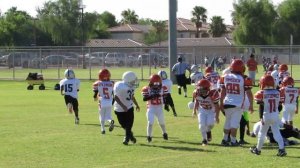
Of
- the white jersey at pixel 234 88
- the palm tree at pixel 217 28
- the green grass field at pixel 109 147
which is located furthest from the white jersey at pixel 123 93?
the palm tree at pixel 217 28

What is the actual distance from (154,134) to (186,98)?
43.4ft

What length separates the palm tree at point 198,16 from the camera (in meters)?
142

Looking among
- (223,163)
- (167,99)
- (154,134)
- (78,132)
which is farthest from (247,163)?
(167,99)

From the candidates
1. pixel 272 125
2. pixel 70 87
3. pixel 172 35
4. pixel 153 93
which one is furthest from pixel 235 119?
pixel 172 35

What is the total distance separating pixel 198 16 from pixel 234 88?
13116cm

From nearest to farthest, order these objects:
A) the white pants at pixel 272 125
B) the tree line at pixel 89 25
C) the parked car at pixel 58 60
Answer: the white pants at pixel 272 125 → the parked car at pixel 58 60 → the tree line at pixel 89 25

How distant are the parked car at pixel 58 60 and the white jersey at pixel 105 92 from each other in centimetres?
3639

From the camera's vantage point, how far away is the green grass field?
40.6 feet

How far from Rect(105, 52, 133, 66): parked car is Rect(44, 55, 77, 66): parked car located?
406 cm

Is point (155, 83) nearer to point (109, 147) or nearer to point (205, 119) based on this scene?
point (205, 119)

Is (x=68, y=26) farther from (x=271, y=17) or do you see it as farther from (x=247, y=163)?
(x=247, y=163)

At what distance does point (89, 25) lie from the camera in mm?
117312

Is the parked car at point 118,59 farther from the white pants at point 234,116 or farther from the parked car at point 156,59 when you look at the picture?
the white pants at point 234,116

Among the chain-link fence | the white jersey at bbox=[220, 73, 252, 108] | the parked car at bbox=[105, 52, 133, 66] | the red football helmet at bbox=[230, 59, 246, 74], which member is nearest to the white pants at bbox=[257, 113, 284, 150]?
the white jersey at bbox=[220, 73, 252, 108]
